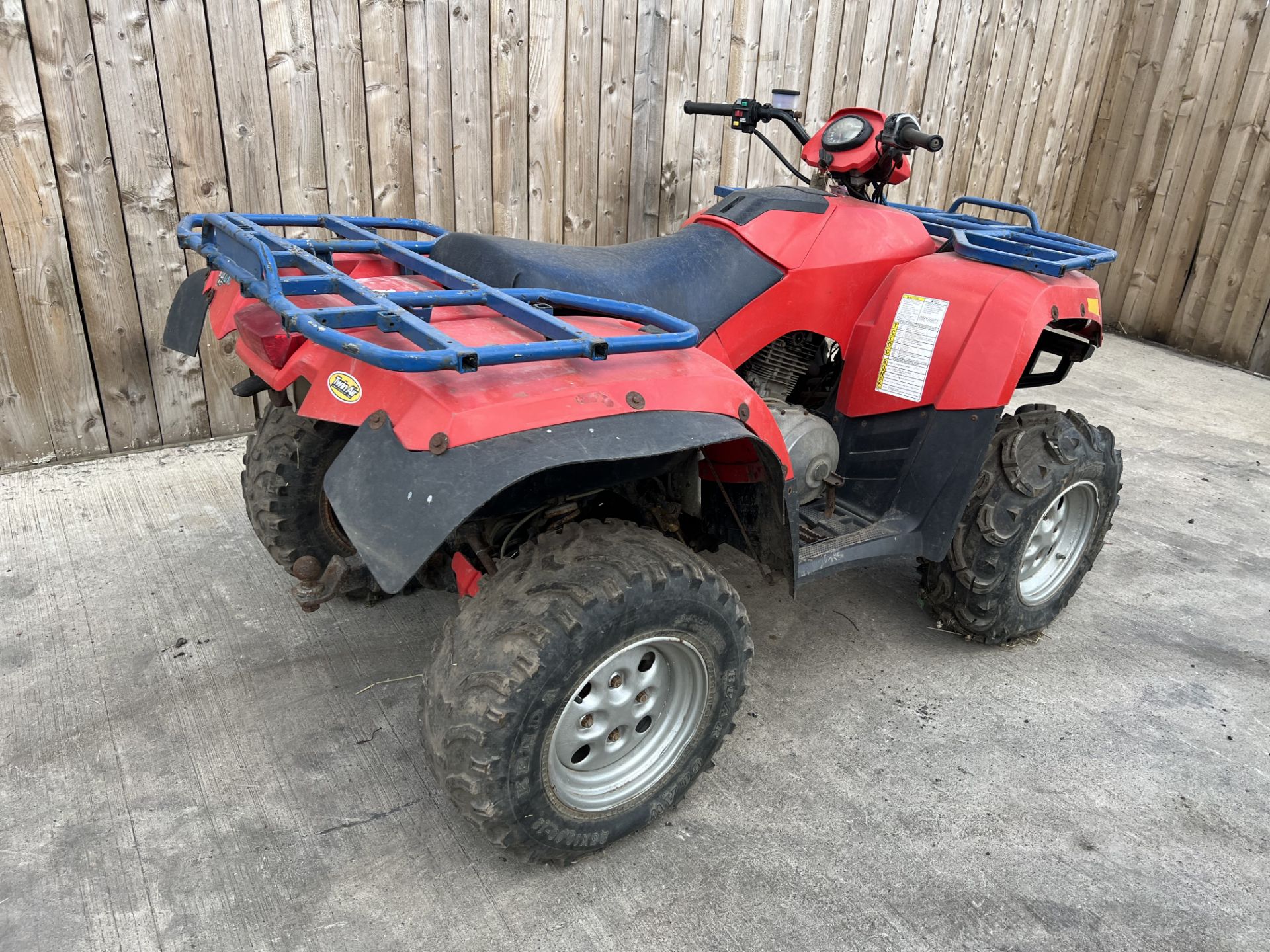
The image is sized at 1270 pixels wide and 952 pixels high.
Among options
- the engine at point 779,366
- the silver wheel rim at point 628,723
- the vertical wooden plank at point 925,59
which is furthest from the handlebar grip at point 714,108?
the vertical wooden plank at point 925,59

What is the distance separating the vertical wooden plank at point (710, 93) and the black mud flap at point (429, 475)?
3745 mm

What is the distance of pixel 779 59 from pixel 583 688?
4.43m

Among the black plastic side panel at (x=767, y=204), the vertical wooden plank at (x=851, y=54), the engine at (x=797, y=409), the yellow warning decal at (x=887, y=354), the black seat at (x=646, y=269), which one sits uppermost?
the vertical wooden plank at (x=851, y=54)

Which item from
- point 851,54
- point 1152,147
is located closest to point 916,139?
point 851,54

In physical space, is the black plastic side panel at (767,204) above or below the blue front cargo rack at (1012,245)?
above

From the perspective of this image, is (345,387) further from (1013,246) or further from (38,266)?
(38,266)

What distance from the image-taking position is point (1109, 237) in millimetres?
7488

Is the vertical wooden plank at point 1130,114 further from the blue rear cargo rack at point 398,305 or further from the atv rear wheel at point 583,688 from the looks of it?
the atv rear wheel at point 583,688

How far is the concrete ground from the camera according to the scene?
1962 mm

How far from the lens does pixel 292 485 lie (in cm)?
262

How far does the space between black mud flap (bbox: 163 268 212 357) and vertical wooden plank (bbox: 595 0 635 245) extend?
8.72 feet

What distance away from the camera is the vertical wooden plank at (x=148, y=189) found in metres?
3.46

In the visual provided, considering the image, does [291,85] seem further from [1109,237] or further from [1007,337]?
[1109,237]

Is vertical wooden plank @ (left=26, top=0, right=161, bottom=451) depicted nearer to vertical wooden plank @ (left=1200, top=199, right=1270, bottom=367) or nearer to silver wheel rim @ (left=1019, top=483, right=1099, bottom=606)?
silver wheel rim @ (left=1019, top=483, right=1099, bottom=606)
